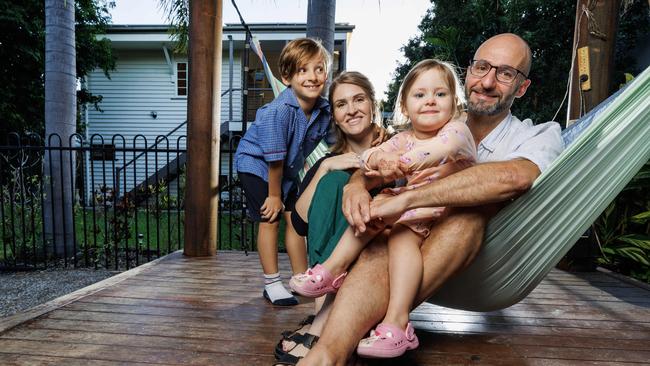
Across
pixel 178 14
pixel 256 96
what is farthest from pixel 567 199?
pixel 256 96

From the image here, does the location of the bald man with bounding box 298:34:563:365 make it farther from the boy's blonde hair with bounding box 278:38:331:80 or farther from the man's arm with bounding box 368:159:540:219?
the boy's blonde hair with bounding box 278:38:331:80

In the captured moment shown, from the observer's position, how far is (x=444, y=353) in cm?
148

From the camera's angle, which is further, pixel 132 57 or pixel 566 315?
pixel 132 57

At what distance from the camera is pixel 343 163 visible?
157cm

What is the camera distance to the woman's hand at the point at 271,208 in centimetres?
202

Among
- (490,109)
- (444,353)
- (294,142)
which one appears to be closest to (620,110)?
(490,109)

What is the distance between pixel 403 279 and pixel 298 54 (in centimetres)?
119

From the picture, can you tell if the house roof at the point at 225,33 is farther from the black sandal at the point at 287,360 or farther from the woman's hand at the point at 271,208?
the black sandal at the point at 287,360

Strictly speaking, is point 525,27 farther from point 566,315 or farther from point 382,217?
point 382,217

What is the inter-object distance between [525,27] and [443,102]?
425 inches

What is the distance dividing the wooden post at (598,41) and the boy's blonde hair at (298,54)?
5.93 feet

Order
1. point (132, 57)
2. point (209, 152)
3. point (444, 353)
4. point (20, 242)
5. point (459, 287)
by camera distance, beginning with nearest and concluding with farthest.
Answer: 1. point (459, 287)
2. point (444, 353)
3. point (209, 152)
4. point (20, 242)
5. point (132, 57)

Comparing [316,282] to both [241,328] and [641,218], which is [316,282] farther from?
[641,218]

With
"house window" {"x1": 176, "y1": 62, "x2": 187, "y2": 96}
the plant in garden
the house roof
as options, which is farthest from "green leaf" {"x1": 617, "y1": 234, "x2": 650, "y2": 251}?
"house window" {"x1": 176, "y1": 62, "x2": 187, "y2": 96}
